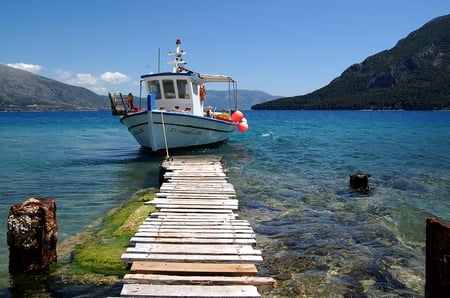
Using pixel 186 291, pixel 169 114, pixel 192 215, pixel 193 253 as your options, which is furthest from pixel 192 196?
pixel 169 114

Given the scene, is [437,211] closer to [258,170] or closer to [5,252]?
[258,170]

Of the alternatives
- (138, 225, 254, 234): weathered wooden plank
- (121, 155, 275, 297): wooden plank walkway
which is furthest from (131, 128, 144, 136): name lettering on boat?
(138, 225, 254, 234): weathered wooden plank

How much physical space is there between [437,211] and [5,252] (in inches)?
400

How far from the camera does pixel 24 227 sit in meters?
6.68

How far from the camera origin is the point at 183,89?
24219mm

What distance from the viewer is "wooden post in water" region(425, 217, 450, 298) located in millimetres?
5199

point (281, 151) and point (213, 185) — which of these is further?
point (281, 151)

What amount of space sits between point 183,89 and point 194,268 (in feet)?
62.5

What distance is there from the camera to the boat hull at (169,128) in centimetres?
2200

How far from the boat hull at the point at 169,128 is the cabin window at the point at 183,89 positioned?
164cm

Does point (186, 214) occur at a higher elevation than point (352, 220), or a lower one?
higher

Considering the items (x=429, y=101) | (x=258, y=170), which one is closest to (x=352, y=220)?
(x=258, y=170)

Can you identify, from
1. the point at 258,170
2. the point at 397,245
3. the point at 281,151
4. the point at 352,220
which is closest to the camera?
the point at 397,245

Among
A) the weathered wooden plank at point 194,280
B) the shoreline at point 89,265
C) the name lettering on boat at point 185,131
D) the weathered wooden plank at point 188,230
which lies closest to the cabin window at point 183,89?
the name lettering on boat at point 185,131
